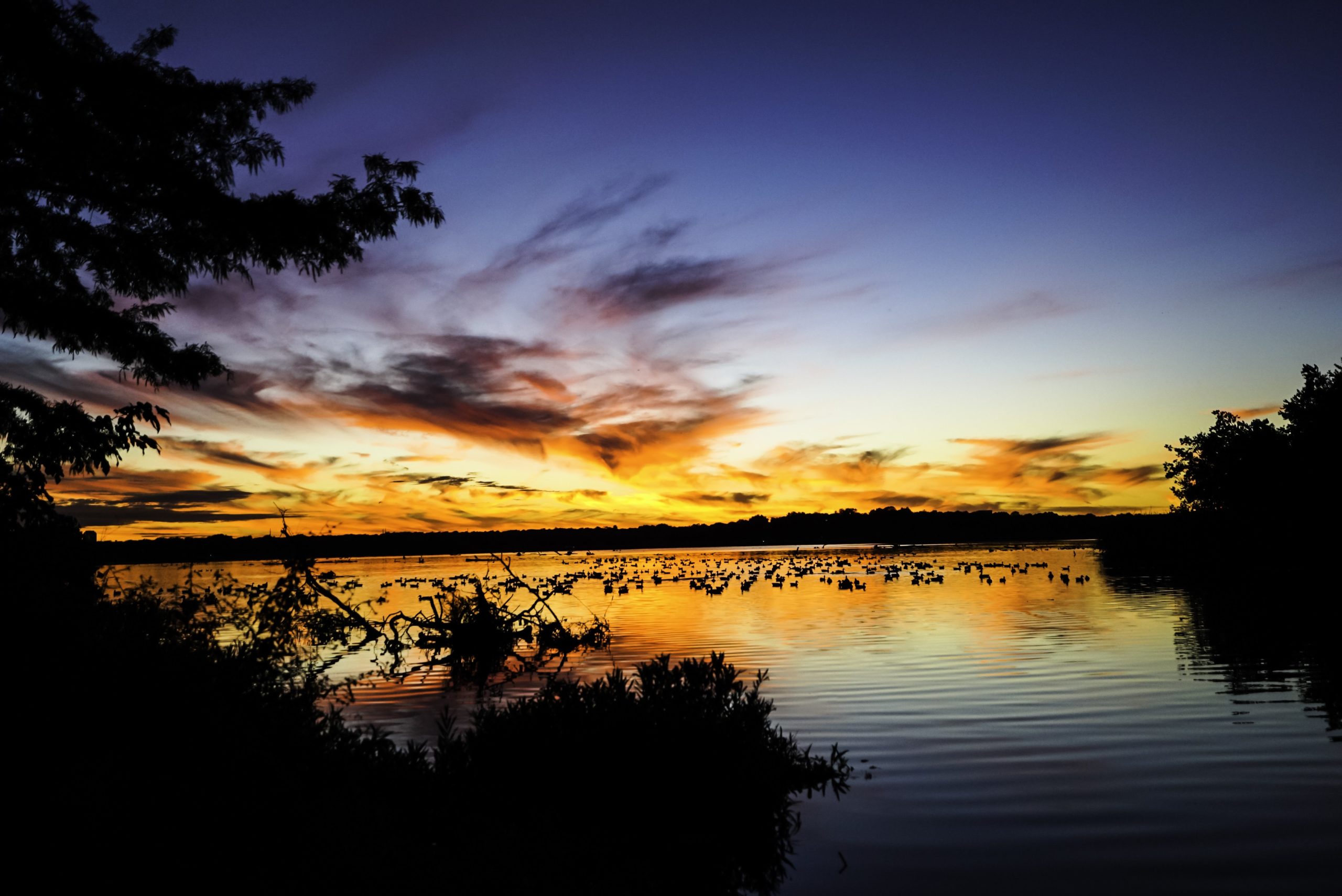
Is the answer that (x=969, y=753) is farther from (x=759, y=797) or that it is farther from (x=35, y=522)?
(x=35, y=522)

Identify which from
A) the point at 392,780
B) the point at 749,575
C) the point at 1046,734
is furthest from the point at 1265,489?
the point at 392,780

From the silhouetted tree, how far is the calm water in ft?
26.9

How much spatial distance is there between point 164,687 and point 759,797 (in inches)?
262

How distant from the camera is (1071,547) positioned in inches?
5098

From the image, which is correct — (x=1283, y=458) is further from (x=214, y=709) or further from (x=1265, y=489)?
(x=214, y=709)

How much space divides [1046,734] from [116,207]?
18490mm

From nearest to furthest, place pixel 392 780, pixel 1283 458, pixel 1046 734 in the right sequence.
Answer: pixel 392 780 → pixel 1046 734 → pixel 1283 458

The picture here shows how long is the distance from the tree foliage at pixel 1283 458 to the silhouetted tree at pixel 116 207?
59476 mm

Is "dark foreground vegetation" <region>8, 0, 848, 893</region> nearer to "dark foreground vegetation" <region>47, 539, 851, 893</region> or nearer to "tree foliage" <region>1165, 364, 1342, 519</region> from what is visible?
"dark foreground vegetation" <region>47, 539, 851, 893</region>

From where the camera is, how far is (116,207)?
15.0m

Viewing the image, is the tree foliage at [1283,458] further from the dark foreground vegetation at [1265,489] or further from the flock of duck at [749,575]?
the flock of duck at [749,575]

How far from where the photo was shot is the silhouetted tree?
13.9m

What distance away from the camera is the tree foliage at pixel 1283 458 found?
175 ft

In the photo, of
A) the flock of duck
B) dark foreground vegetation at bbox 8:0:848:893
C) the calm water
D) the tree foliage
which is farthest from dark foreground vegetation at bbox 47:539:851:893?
the tree foliage
